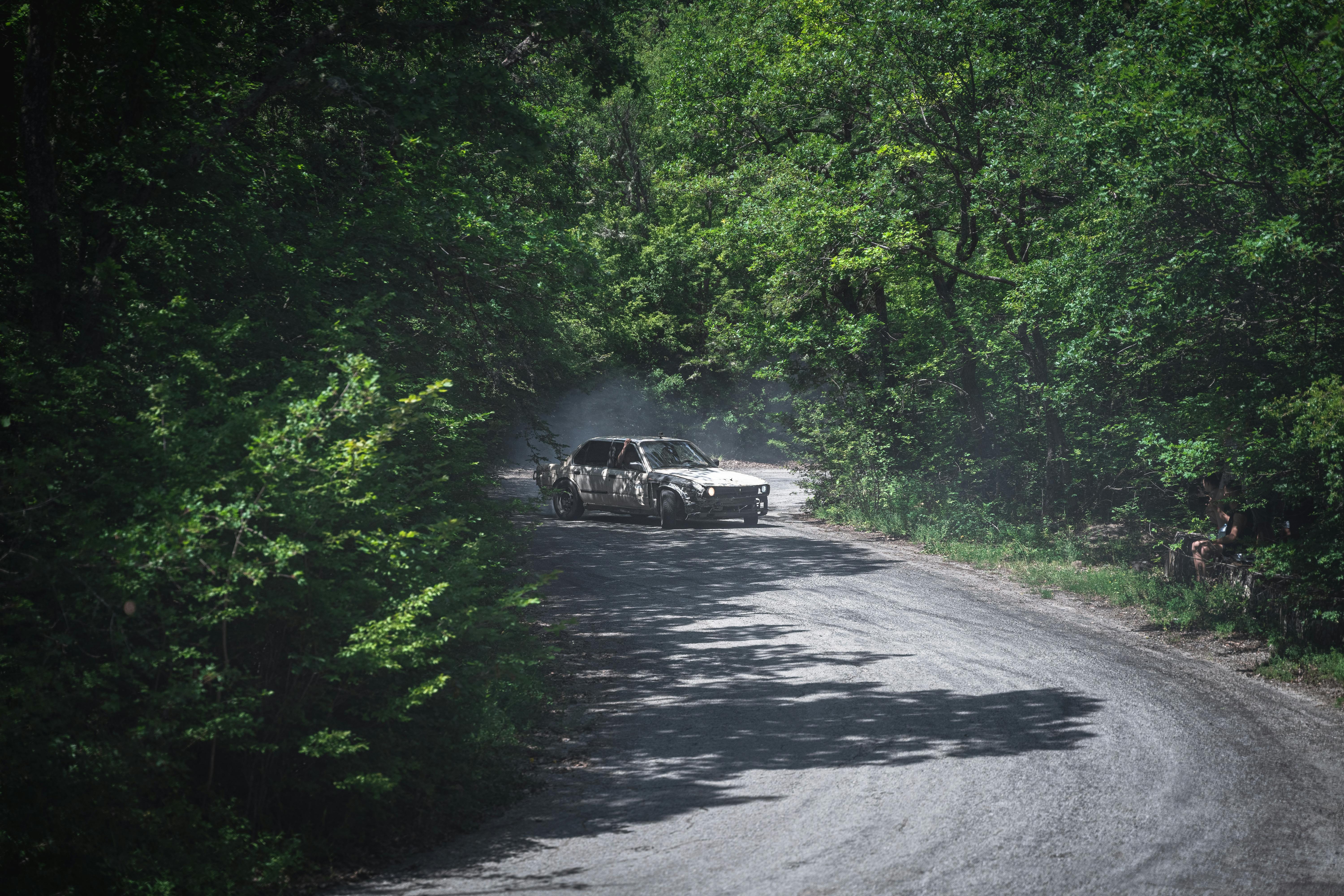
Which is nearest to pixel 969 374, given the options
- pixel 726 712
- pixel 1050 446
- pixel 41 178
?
pixel 1050 446

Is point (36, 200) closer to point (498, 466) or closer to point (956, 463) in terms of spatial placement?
point (498, 466)

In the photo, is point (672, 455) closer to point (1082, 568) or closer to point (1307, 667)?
point (1082, 568)

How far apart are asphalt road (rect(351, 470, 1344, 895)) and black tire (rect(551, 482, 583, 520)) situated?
31.5ft

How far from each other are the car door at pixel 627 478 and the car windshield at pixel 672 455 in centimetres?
26

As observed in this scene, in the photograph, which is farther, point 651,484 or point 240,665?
point 651,484

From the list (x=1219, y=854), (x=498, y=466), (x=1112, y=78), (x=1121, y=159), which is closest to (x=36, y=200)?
(x=498, y=466)

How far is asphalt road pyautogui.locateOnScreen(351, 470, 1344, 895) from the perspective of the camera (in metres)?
4.84

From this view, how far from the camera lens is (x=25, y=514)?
5027 mm

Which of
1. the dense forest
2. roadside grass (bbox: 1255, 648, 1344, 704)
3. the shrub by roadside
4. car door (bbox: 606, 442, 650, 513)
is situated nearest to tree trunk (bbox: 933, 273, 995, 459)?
the dense forest

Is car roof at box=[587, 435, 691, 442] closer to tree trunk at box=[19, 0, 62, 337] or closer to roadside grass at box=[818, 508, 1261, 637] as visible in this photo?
roadside grass at box=[818, 508, 1261, 637]

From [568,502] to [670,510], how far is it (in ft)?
10.1

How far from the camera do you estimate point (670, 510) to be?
784 inches

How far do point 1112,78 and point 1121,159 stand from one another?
6.89 ft

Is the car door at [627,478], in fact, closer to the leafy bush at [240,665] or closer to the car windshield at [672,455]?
the car windshield at [672,455]
